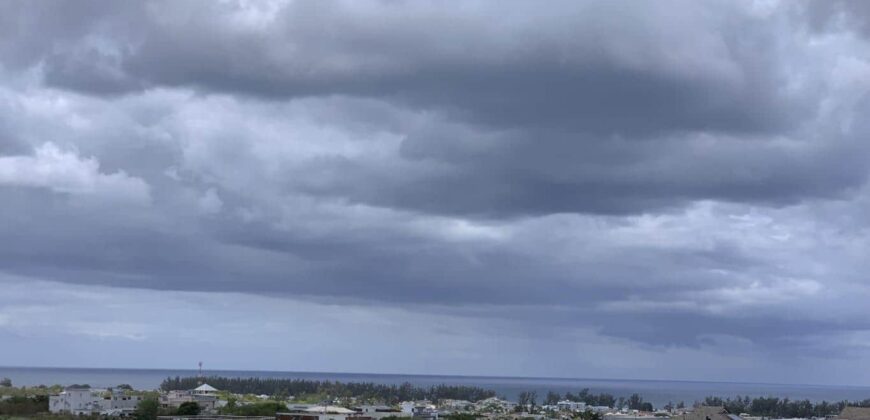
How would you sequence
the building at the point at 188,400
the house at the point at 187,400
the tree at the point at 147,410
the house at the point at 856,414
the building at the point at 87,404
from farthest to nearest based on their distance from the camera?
the house at the point at 187,400, the building at the point at 188,400, the building at the point at 87,404, the tree at the point at 147,410, the house at the point at 856,414

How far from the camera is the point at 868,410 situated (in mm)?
126750

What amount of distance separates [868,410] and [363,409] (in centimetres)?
7430

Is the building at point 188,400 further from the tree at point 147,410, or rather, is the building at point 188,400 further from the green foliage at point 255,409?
the tree at point 147,410

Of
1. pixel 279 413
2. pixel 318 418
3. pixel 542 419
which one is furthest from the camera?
A: pixel 542 419

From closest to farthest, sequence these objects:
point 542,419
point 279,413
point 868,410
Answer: point 868,410
point 279,413
point 542,419

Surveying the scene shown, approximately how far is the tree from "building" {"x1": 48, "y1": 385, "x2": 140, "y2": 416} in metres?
2.30

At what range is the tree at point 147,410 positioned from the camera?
146875 mm

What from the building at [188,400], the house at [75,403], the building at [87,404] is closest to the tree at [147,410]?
the building at [87,404]

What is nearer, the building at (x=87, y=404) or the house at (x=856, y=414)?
the house at (x=856, y=414)

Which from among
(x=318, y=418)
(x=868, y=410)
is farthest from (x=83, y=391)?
(x=868, y=410)

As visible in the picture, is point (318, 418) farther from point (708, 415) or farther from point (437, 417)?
point (708, 415)

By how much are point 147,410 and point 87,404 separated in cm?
1321

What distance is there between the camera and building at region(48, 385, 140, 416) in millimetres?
158000

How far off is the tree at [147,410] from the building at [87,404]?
2.30 m
